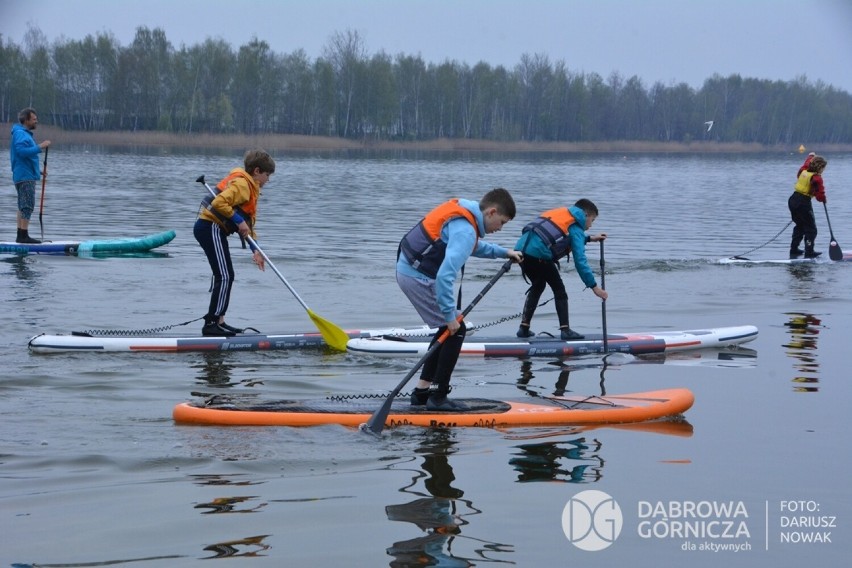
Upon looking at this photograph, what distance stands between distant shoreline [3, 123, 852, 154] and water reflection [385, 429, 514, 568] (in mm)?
67013

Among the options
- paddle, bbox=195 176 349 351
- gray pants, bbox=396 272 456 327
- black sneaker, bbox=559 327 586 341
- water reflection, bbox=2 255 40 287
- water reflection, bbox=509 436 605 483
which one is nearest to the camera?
water reflection, bbox=509 436 605 483

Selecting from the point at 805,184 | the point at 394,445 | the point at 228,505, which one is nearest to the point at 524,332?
the point at 394,445

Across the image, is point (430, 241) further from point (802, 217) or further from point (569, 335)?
point (802, 217)

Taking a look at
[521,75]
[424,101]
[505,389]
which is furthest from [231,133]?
[505,389]

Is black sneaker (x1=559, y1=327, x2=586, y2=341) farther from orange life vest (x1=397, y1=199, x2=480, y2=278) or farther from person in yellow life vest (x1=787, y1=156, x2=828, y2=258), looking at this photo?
person in yellow life vest (x1=787, y1=156, x2=828, y2=258)

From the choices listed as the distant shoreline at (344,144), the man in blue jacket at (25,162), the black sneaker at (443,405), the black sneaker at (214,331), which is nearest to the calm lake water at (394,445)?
the black sneaker at (443,405)

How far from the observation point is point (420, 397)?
305 inches

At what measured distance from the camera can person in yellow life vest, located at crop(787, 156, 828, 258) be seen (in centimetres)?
1773

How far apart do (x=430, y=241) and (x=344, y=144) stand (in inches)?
3287

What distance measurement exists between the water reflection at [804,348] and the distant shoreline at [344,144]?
2496 inches

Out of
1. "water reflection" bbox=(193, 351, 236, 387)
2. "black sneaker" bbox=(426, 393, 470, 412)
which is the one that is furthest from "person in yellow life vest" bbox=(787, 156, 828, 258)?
"black sneaker" bbox=(426, 393, 470, 412)

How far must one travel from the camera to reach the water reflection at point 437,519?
17.4 feet

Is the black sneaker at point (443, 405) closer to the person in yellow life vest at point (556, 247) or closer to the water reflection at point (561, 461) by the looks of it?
the water reflection at point (561, 461)

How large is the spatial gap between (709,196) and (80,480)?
116 ft
